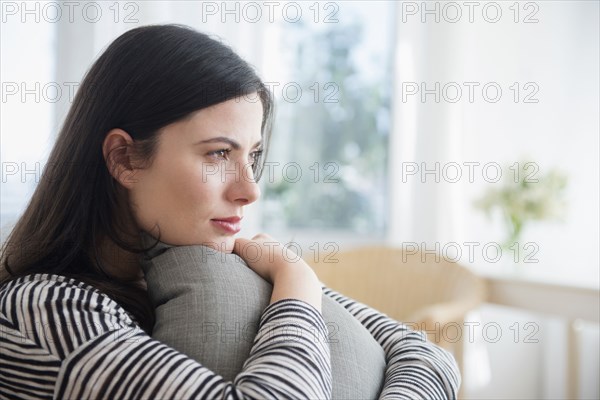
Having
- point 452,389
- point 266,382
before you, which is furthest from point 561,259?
point 266,382

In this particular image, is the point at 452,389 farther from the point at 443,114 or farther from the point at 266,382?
the point at 443,114

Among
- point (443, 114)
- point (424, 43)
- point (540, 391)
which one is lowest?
point (540, 391)

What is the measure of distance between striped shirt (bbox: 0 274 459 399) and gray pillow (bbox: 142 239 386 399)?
39 mm

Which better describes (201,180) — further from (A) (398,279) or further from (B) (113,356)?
(A) (398,279)

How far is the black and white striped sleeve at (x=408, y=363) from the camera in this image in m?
0.96

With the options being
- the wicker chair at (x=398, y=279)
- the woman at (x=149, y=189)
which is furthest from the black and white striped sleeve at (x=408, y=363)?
the wicker chair at (x=398, y=279)

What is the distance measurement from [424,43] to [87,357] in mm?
2532

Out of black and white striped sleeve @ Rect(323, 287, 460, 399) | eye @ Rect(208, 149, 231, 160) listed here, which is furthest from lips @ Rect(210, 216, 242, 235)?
black and white striped sleeve @ Rect(323, 287, 460, 399)

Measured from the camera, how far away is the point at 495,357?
2957 millimetres

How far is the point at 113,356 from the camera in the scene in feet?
2.52

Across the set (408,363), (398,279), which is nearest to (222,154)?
(408,363)

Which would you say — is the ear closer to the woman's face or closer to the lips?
the woman's face

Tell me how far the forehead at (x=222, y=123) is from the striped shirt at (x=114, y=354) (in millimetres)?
285

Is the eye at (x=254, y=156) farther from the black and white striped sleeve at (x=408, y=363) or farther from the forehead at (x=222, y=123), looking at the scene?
the black and white striped sleeve at (x=408, y=363)
